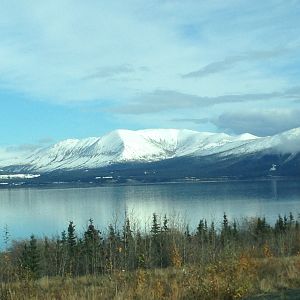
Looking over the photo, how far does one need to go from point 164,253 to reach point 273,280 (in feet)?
64.3

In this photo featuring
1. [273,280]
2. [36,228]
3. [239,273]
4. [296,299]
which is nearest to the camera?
[296,299]

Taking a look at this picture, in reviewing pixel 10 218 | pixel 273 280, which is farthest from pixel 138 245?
pixel 10 218

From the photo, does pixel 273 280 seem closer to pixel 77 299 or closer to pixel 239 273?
pixel 239 273

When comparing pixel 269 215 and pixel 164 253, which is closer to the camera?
pixel 164 253

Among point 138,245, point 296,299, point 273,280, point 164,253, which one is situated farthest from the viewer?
point 164,253

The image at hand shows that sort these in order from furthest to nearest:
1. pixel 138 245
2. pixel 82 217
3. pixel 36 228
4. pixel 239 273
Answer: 1. pixel 82 217
2. pixel 36 228
3. pixel 138 245
4. pixel 239 273

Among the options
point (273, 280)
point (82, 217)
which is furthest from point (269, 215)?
point (273, 280)

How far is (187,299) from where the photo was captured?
29.9 feet

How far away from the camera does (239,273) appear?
10.3 meters

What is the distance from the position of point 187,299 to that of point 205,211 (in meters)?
78.3

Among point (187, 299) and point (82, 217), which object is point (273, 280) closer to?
point (187, 299)

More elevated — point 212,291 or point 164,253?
point 212,291

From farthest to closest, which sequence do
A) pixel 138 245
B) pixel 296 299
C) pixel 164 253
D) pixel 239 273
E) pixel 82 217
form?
pixel 82 217 → pixel 164 253 → pixel 138 245 → pixel 239 273 → pixel 296 299

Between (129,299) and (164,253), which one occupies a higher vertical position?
(129,299)
